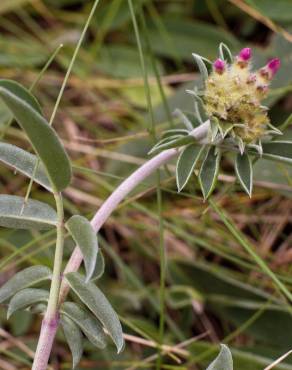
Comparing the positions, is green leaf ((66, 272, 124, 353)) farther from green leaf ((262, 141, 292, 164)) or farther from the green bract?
green leaf ((262, 141, 292, 164))

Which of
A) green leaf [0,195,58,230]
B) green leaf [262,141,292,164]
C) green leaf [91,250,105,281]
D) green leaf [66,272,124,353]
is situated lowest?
green leaf [66,272,124,353]

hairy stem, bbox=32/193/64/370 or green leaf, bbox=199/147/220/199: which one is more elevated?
green leaf, bbox=199/147/220/199

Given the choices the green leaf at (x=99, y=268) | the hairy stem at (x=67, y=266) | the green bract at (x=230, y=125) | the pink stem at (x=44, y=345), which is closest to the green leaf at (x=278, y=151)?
the green bract at (x=230, y=125)

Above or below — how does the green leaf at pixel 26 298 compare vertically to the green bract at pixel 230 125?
below

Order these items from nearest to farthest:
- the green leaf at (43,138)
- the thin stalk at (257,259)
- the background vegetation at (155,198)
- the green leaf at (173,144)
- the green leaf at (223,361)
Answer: the green leaf at (43,138)
the green leaf at (223,361)
the green leaf at (173,144)
the thin stalk at (257,259)
the background vegetation at (155,198)

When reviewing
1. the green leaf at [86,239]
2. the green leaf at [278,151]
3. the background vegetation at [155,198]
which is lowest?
the background vegetation at [155,198]

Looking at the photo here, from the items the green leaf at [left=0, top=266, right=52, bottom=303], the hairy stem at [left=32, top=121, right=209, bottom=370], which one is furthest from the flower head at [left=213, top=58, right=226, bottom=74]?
the green leaf at [left=0, top=266, right=52, bottom=303]

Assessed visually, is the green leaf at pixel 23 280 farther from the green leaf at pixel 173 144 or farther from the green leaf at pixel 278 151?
the green leaf at pixel 278 151

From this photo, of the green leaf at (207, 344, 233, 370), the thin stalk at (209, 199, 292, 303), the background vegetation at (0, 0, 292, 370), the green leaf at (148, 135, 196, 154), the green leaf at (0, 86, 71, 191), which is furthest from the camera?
the background vegetation at (0, 0, 292, 370)
